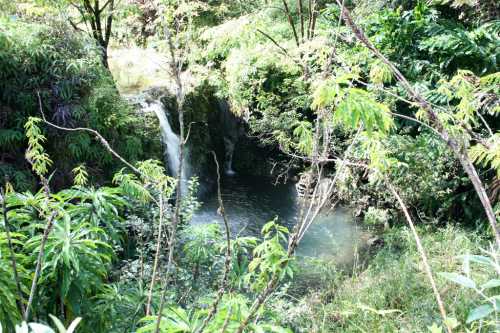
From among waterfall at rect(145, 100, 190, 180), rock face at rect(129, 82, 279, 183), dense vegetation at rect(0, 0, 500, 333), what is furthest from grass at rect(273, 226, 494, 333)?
rock face at rect(129, 82, 279, 183)

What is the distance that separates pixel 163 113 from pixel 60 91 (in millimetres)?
2759

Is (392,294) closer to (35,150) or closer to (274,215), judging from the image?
(35,150)

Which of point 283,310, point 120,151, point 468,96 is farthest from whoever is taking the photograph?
point 120,151

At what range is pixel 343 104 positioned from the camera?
114 cm

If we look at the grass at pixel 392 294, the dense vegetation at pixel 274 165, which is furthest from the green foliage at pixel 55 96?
the grass at pixel 392 294

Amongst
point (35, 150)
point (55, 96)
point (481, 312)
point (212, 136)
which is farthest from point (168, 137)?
point (481, 312)

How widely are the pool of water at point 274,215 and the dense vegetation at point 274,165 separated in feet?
1.19

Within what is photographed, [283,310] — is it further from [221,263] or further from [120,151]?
[120,151]

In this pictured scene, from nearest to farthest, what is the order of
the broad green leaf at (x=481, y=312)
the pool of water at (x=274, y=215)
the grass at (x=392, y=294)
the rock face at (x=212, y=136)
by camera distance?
the broad green leaf at (x=481, y=312), the grass at (x=392, y=294), the pool of water at (x=274, y=215), the rock face at (x=212, y=136)

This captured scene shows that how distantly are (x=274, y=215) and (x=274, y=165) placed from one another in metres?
2.07

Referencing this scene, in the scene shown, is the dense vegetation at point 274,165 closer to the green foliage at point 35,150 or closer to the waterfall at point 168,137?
the green foliage at point 35,150

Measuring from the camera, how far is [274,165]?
579 centimetres

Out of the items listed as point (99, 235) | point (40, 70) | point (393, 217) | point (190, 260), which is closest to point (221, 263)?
point (190, 260)

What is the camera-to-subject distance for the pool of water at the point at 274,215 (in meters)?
6.48
